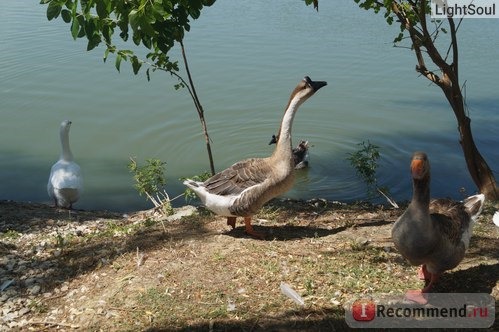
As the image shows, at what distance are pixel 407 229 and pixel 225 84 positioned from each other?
10.5 metres

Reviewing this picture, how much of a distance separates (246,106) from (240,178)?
7470 millimetres

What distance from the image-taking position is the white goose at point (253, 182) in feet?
20.0

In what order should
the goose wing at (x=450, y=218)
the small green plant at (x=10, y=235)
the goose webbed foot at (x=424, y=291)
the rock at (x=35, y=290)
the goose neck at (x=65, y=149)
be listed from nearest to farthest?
the goose webbed foot at (x=424, y=291)
the goose wing at (x=450, y=218)
the rock at (x=35, y=290)
the small green plant at (x=10, y=235)
the goose neck at (x=65, y=149)

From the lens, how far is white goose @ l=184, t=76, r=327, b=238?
6105 mm

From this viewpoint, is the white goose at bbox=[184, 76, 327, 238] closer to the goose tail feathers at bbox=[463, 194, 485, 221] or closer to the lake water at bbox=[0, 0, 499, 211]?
the goose tail feathers at bbox=[463, 194, 485, 221]

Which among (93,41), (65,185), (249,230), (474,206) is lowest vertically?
(65,185)

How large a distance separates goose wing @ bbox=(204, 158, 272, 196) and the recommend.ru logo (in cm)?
189

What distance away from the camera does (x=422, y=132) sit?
1248cm

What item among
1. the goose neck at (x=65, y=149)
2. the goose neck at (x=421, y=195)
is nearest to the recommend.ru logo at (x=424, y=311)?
the goose neck at (x=421, y=195)

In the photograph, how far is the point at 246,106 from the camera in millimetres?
13602

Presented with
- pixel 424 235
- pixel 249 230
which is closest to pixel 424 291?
pixel 424 235

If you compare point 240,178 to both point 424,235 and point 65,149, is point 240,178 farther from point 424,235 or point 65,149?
point 65,149

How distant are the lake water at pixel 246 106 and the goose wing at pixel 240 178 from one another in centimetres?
381

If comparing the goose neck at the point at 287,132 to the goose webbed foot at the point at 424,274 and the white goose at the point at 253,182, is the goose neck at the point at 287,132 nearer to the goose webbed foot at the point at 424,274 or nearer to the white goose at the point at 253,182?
the white goose at the point at 253,182
